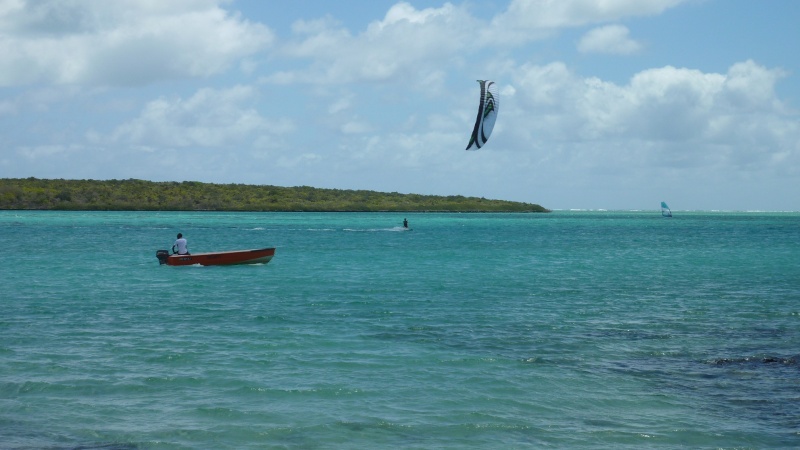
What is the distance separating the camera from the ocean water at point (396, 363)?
11.4 m

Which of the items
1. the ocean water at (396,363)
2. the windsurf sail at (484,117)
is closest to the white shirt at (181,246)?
the ocean water at (396,363)

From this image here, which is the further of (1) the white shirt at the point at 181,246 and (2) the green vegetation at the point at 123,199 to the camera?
(2) the green vegetation at the point at 123,199

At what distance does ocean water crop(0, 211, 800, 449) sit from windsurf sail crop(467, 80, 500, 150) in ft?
17.9

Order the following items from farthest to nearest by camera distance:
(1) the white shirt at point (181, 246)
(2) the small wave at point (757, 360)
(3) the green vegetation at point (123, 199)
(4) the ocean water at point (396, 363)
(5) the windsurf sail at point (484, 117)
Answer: (3) the green vegetation at point (123, 199)
(1) the white shirt at point (181, 246)
(5) the windsurf sail at point (484, 117)
(2) the small wave at point (757, 360)
(4) the ocean water at point (396, 363)

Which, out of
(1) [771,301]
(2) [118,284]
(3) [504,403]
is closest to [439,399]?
(3) [504,403]

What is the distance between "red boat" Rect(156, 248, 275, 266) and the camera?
125 ft

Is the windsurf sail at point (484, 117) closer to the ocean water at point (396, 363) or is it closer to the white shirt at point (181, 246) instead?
the ocean water at point (396, 363)

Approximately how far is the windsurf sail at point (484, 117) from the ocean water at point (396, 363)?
545cm

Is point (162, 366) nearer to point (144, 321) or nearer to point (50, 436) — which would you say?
point (50, 436)

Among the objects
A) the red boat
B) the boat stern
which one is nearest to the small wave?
the red boat

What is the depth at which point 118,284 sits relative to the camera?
31297 mm

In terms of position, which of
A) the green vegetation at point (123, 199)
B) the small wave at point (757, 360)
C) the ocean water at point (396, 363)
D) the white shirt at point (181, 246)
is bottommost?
the ocean water at point (396, 363)

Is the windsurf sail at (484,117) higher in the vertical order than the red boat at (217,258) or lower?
higher

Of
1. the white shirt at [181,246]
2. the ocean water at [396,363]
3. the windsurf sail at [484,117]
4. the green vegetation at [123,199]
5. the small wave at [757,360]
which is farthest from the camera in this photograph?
the green vegetation at [123,199]
